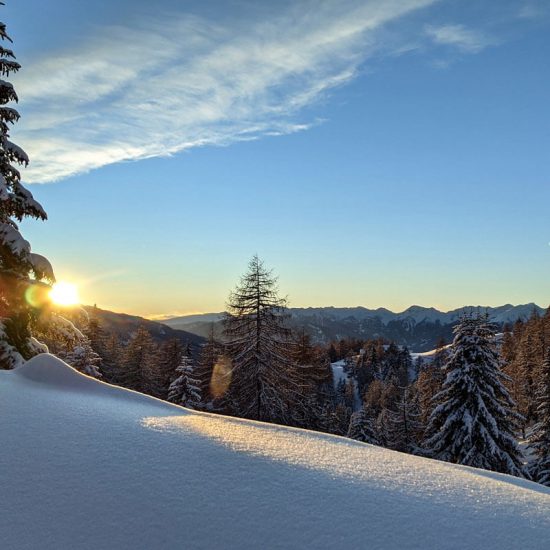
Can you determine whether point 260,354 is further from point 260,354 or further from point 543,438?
point 543,438

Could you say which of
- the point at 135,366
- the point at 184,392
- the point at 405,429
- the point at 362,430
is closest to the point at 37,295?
the point at 184,392

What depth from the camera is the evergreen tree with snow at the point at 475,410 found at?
62.3ft

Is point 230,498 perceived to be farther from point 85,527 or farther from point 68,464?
point 68,464

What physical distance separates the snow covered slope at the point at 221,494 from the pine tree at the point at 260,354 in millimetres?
17359

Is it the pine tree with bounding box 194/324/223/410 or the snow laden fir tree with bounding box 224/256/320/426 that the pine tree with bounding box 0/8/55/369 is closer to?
the snow laden fir tree with bounding box 224/256/320/426

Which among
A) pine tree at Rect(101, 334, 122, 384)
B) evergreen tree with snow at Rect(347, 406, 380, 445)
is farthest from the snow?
pine tree at Rect(101, 334, 122, 384)

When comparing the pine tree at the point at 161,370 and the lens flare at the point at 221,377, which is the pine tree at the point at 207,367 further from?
the pine tree at the point at 161,370

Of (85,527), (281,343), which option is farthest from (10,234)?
(281,343)

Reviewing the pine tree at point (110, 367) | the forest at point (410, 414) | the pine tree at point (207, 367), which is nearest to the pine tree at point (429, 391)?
the forest at point (410, 414)

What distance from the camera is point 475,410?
64.3ft

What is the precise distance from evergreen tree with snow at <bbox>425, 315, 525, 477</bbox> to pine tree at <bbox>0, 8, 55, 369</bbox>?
674 inches

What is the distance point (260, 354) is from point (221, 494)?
1917 cm

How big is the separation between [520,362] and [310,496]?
6352 cm

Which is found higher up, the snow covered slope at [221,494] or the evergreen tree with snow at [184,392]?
the snow covered slope at [221,494]
